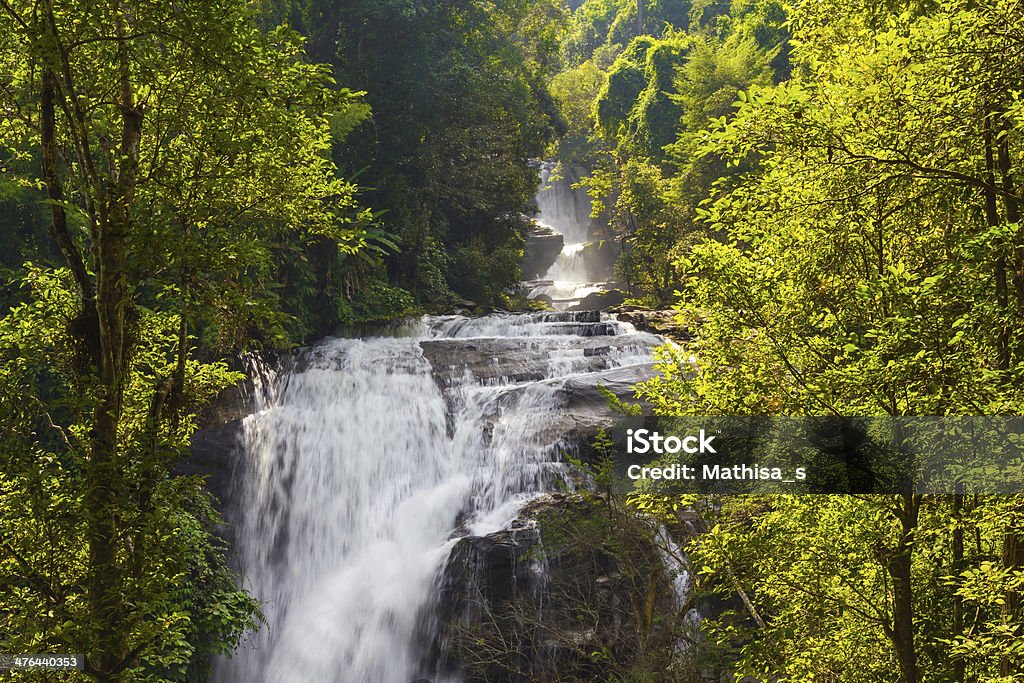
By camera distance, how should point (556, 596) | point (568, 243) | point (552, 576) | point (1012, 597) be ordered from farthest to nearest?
point (568, 243), point (552, 576), point (556, 596), point (1012, 597)

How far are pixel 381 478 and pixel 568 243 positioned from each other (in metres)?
A: 25.9

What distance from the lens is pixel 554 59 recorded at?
98.8ft

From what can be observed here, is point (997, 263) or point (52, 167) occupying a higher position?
point (52, 167)

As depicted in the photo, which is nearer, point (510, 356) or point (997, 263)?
point (997, 263)

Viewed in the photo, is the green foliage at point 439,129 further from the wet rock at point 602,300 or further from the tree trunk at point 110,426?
the tree trunk at point 110,426

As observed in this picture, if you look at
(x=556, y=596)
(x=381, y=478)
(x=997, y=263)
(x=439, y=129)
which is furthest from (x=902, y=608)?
(x=439, y=129)

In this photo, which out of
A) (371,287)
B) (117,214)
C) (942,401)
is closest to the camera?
(942,401)

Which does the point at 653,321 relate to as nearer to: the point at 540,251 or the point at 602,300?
the point at 602,300

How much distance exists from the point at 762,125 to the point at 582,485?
7140 millimetres

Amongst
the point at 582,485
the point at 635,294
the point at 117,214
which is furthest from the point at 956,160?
the point at 635,294

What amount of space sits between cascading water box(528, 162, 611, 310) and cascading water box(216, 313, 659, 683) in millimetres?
14548

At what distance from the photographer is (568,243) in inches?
1465

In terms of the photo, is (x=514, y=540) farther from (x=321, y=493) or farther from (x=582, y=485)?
(x=321, y=493)

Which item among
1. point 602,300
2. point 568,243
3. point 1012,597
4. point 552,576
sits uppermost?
point 568,243
